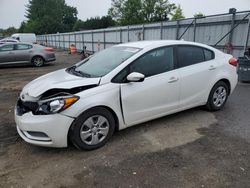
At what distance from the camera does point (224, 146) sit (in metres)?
3.48

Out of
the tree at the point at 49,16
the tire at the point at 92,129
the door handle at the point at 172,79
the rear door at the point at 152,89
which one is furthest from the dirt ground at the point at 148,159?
the tree at the point at 49,16

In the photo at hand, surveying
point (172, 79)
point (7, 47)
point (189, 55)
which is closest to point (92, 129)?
point (172, 79)

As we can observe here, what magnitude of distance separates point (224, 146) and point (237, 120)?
119 centimetres

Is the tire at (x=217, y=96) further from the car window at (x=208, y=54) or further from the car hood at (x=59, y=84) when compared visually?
the car hood at (x=59, y=84)

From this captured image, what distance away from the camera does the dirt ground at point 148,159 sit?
2742 mm

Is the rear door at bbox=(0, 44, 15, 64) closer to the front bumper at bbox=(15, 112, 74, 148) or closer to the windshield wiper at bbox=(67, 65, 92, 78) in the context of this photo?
the windshield wiper at bbox=(67, 65, 92, 78)

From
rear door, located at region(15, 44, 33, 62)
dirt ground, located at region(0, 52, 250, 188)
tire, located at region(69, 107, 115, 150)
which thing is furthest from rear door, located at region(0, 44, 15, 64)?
tire, located at region(69, 107, 115, 150)

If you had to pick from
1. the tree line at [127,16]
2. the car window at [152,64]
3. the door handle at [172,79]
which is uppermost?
the tree line at [127,16]

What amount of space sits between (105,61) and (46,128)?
1.61m

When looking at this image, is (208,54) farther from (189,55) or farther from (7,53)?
(7,53)

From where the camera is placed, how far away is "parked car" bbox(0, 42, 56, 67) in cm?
1249

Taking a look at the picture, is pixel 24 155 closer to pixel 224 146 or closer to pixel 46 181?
pixel 46 181

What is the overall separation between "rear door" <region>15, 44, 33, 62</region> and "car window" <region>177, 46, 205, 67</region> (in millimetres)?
10912

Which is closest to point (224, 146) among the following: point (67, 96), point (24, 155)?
point (67, 96)
